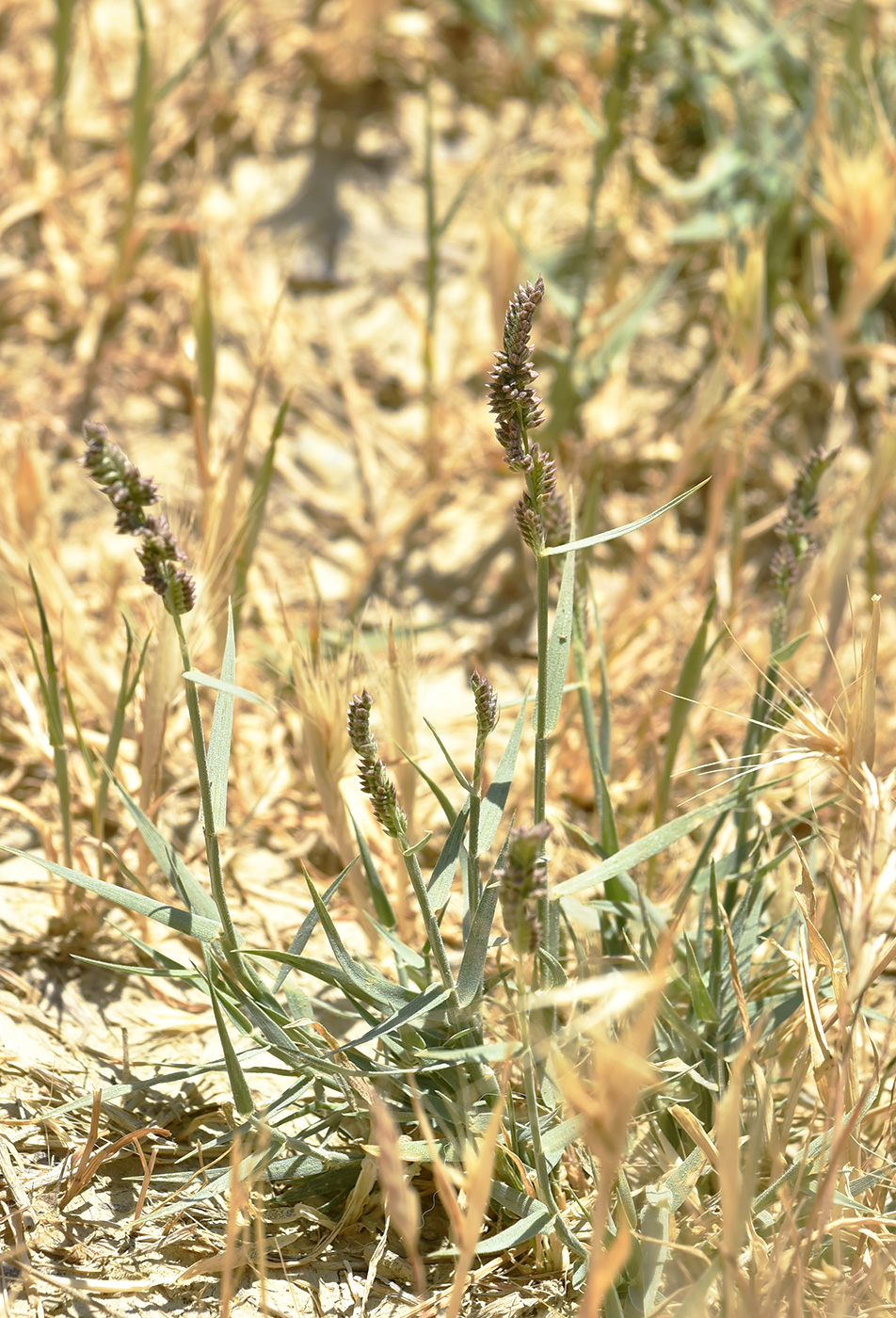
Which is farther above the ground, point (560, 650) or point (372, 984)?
point (560, 650)

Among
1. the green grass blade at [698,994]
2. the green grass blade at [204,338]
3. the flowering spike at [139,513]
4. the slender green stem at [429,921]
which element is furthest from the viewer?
the green grass blade at [204,338]

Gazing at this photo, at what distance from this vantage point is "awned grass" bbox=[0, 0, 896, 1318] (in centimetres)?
78

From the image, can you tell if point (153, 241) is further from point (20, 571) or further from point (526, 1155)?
point (526, 1155)

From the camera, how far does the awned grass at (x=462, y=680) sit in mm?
777

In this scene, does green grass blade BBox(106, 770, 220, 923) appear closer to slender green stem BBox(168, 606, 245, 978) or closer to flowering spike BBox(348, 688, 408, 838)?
slender green stem BBox(168, 606, 245, 978)

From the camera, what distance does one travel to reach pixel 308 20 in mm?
2076

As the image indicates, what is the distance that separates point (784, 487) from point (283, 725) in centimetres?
93

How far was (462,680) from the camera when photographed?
154 centimetres

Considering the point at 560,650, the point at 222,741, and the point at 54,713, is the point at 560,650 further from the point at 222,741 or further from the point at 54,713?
the point at 54,713

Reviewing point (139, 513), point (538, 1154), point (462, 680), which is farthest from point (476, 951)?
point (462, 680)

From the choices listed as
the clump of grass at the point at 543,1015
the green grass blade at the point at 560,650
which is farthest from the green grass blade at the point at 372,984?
the green grass blade at the point at 560,650

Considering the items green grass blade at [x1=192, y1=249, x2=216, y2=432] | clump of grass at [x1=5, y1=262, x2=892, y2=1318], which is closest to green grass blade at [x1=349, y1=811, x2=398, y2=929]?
clump of grass at [x1=5, y1=262, x2=892, y2=1318]

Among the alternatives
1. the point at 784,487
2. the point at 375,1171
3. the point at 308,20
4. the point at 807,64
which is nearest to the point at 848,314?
the point at 784,487

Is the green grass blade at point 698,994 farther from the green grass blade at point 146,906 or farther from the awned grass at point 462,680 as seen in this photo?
the green grass blade at point 146,906
